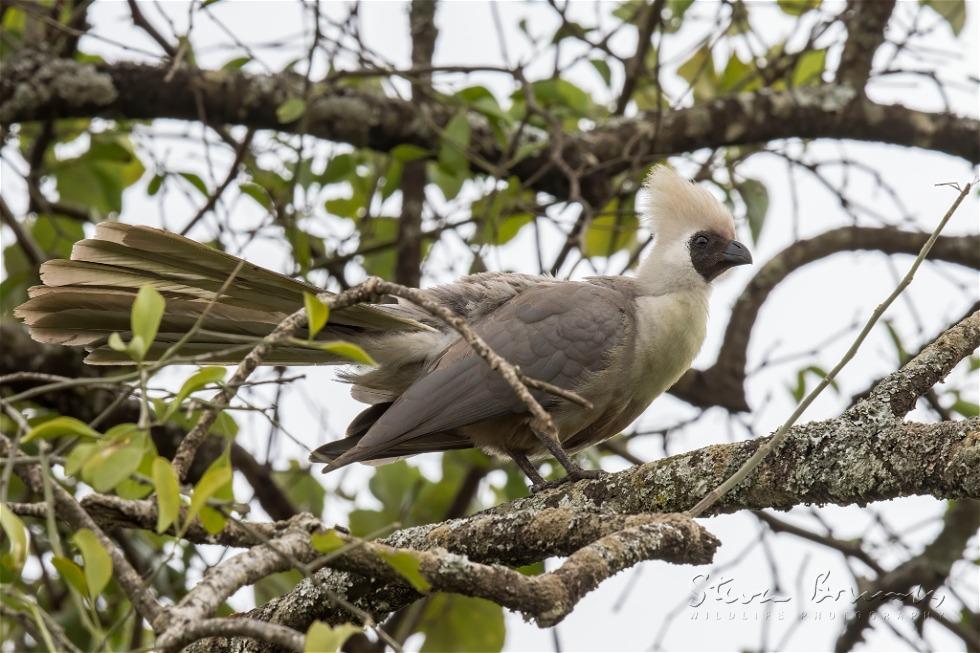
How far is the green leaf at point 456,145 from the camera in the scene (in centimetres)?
458

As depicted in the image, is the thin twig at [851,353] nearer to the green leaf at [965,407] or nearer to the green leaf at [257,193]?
the green leaf at [965,407]

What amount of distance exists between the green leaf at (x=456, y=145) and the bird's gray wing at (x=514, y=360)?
2.83 ft

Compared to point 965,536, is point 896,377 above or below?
below

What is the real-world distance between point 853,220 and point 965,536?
1635 millimetres

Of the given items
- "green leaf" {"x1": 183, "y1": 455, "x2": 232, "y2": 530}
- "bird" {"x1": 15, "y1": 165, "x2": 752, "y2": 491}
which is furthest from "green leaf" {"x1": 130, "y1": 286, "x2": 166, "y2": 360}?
"bird" {"x1": 15, "y1": 165, "x2": 752, "y2": 491}

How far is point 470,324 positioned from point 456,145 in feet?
3.24

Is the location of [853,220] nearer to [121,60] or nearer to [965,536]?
[965,536]

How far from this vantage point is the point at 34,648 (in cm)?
445

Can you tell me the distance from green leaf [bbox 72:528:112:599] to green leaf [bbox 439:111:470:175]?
3.06 meters

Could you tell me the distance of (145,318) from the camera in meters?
1.81

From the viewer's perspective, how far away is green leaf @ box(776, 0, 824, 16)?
5.20 meters

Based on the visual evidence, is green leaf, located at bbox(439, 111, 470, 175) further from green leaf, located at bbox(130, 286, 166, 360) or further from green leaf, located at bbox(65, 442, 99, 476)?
green leaf, located at bbox(65, 442, 99, 476)

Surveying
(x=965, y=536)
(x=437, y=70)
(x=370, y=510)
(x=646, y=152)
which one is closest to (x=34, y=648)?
(x=370, y=510)

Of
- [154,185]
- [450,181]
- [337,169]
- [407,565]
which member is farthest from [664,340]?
[154,185]
